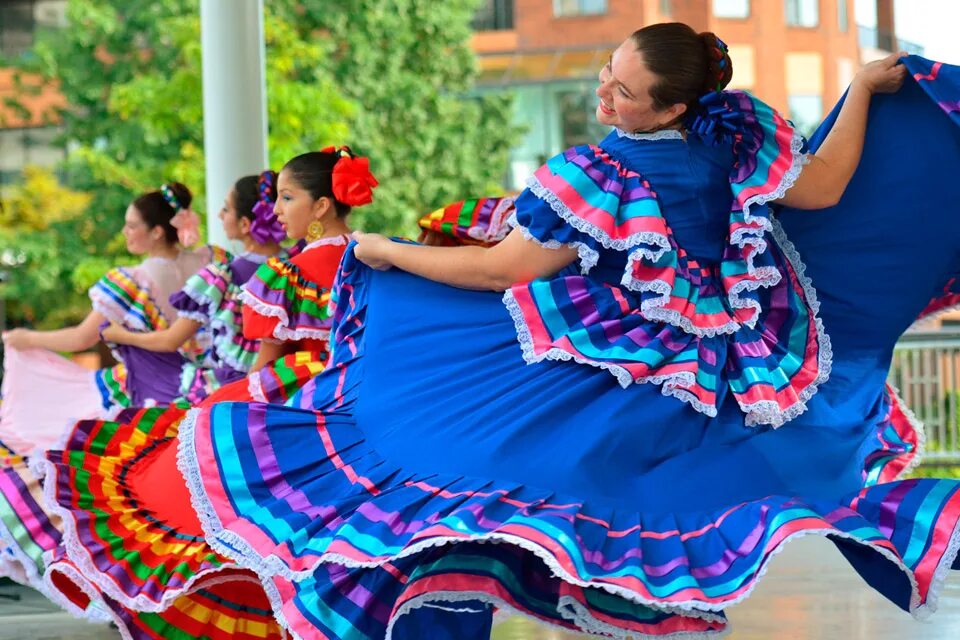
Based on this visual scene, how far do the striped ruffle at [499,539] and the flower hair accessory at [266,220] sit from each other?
167cm

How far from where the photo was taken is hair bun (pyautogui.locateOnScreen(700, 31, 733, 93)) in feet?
8.73

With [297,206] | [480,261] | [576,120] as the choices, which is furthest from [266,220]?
[576,120]

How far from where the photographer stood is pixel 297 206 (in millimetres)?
3791

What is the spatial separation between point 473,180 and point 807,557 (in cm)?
1185

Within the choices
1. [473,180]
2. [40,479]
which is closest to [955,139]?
[40,479]

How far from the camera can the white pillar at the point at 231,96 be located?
21.0 ft

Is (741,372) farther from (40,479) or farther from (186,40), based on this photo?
(186,40)

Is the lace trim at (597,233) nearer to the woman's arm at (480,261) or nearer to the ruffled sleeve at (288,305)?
the woman's arm at (480,261)

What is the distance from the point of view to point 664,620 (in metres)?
2.47

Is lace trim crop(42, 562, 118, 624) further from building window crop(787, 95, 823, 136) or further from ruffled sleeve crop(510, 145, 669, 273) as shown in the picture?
building window crop(787, 95, 823, 136)

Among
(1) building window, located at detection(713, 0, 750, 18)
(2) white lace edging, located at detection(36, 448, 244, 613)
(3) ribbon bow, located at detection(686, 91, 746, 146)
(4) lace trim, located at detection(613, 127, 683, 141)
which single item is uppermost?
(1) building window, located at detection(713, 0, 750, 18)

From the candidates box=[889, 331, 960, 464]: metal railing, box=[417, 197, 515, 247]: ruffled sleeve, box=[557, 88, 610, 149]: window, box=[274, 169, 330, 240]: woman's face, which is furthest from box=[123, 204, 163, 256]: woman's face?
box=[557, 88, 610, 149]: window

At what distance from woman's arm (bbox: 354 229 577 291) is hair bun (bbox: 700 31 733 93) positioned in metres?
0.38

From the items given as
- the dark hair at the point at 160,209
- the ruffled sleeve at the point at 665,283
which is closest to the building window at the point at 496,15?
the dark hair at the point at 160,209
